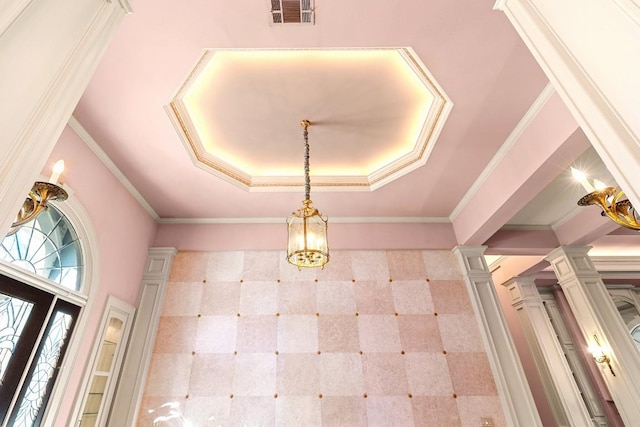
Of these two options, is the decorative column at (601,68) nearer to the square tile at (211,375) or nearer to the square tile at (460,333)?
the square tile at (460,333)

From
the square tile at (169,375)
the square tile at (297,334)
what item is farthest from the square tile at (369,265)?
the square tile at (169,375)

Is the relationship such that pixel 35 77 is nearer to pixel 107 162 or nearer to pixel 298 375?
pixel 107 162

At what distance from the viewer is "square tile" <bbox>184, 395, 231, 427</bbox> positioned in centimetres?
286

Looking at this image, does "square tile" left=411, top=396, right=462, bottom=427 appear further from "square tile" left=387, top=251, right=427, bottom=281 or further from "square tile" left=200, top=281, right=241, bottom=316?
"square tile" left=200, top=281, right=241, bottom=316

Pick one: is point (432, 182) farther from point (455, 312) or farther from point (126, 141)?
point (126, 141)

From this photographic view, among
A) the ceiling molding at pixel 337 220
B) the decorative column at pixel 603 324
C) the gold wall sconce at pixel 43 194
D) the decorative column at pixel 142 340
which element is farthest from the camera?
the ceiling molding at pixel 337 220

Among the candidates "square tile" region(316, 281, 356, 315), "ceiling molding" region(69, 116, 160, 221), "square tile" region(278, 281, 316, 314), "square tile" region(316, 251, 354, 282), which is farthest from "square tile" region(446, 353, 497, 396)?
"ceiling molding" region(69, 116, 160, 221)

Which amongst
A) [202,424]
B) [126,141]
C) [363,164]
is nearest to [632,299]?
[363,164]

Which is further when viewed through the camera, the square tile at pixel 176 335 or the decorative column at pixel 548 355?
the decorative column at pixel 548 355

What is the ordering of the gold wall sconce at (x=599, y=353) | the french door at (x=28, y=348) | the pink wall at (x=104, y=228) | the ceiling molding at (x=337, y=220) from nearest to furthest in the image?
the french door at (x=28, y=348) → the pink wall at (x=104, y=228) → the gold wall sconce at (x=599, y=353) → the ceiling molding at (x=337, y=220)

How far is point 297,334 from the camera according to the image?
3.22 meters

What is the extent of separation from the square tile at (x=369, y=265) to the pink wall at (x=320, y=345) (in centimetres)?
1

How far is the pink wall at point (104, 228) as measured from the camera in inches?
93.4

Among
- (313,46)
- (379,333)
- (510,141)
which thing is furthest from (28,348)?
(510,141)
